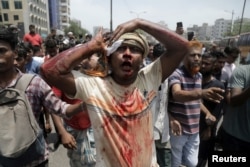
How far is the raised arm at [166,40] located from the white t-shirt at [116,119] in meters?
0.30

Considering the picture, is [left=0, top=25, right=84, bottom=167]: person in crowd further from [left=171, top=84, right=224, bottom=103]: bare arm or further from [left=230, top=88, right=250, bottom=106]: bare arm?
[left=230, top=88, right=250, bottom=106]: bare arm

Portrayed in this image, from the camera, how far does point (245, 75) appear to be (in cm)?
272

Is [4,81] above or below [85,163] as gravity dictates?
above

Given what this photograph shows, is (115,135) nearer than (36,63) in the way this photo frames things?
Yes

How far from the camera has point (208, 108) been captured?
12.0 feet

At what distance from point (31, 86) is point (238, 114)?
2.19m

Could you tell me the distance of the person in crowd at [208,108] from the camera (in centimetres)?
350

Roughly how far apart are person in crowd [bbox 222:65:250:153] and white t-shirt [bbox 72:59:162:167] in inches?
54.9

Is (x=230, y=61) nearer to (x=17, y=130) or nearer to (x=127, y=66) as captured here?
(x=127, y=66)

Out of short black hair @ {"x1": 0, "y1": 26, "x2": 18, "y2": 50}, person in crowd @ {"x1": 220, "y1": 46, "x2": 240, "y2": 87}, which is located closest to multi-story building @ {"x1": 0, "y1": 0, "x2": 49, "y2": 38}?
person in crowd @ {"x1": 220, "y1": 46, "x2": 240, "y2": 87}

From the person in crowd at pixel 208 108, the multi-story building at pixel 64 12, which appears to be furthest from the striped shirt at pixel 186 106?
the multi-story building at pixel 64 12

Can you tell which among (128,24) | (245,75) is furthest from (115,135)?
(245,75)

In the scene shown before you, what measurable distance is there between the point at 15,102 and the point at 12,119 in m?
0.12

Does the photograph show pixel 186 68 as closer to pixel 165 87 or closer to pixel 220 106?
pixel 165 87
